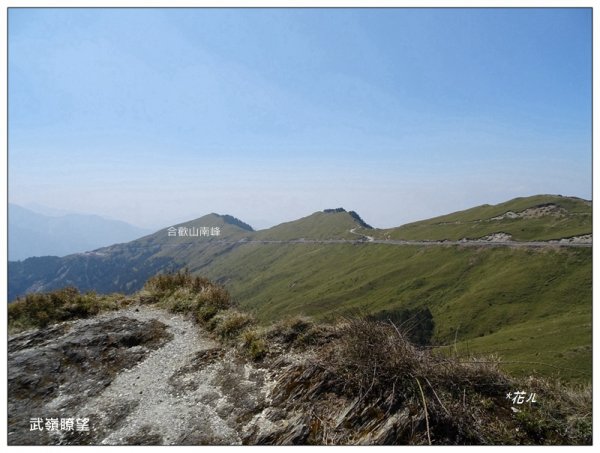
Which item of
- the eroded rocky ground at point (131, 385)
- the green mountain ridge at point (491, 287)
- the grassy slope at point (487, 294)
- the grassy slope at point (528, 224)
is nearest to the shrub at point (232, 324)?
the eroded rocky ground at point (131, 385)

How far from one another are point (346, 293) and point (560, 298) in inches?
2706

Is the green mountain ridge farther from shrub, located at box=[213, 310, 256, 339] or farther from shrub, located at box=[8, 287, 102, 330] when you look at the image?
shrub, located at box=[213, 310, 256, 339]

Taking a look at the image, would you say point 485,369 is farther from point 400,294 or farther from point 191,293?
point 400,294

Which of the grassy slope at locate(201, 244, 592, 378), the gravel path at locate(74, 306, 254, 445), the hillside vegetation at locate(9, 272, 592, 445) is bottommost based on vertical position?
the grassy slope at locate(201, 244, 592, 378)

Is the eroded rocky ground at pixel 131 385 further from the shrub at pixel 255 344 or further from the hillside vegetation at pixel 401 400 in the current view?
the hillside vegetation at pixel 401 400

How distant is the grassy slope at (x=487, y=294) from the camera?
6358 cm

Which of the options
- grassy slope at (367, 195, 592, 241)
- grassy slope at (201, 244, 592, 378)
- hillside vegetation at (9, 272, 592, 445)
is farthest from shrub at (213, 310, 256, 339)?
grassy slope at (367, 195, 592, 241)

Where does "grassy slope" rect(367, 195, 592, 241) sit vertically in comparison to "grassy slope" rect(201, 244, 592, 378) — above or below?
above

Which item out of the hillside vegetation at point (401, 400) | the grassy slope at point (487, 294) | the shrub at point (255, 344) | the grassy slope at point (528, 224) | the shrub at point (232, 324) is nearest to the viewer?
the hillside vegetation at point (401, 400)

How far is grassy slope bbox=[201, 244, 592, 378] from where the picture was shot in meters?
63.6

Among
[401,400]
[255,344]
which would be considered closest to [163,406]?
[255,344]

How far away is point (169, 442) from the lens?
337 inches

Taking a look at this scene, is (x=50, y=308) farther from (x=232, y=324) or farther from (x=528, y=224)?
(x=528, y=224)

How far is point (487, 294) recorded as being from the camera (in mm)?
108125
